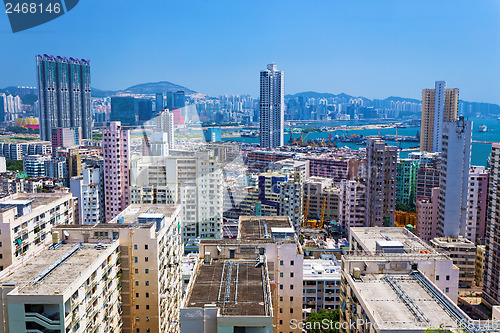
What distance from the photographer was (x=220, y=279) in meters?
2.84

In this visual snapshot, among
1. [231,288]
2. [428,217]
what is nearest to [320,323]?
[231,288]

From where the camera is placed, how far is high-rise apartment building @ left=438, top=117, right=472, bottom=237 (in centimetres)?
752

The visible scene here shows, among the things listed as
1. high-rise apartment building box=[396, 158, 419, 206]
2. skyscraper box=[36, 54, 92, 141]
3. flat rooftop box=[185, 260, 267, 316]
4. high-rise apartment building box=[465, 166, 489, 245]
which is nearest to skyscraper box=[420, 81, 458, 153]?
high-rise apartment building box=[396, 158, 419, 206]

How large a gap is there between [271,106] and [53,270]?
18.3 metres

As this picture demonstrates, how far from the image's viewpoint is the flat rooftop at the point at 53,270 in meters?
2.66

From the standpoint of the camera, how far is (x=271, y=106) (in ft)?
68.3

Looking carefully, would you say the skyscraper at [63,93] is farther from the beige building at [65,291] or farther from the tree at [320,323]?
the tree at [320,323]

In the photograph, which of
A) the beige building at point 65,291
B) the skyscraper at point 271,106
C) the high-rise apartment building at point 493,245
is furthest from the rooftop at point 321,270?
the skyscraper at point 271,106

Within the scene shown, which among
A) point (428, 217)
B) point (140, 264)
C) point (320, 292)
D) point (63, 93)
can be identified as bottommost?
point (320, 292)

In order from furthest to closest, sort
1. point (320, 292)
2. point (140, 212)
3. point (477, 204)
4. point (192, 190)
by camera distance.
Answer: point (477, 204) → point (192, 190) → point (320, 292) → point (140, 212)

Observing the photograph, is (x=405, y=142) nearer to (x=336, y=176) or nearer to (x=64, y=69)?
(x=336, y=176)

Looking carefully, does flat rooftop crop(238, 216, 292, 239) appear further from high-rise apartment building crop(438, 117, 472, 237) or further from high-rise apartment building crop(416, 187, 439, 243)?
high-rise apartment building crop(416, 187, 439, 243)

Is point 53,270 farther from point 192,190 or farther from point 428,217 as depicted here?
point 428,217

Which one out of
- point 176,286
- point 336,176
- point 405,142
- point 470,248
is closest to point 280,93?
point 336,176
